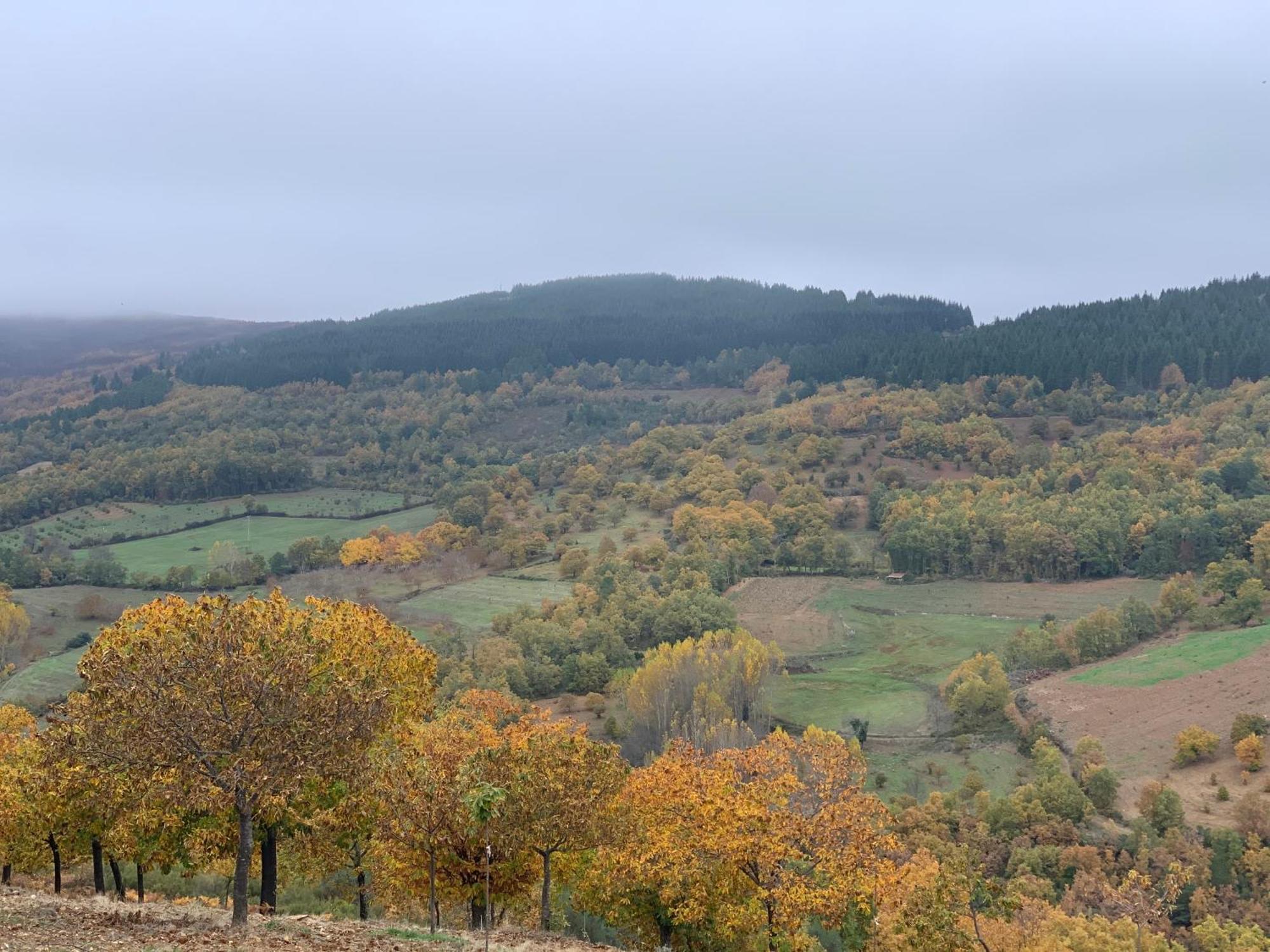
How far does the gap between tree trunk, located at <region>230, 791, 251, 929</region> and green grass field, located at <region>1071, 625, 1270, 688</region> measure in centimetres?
8720

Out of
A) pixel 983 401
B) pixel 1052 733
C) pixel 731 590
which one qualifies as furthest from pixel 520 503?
pixel 1052 733

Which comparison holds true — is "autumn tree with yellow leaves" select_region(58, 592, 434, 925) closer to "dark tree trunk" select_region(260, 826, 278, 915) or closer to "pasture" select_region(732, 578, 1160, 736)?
"dark tree trunk" select_region(260, 826, 278, 915)

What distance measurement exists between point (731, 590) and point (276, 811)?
11135cm

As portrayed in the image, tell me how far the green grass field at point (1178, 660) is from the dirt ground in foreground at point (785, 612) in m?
31.7

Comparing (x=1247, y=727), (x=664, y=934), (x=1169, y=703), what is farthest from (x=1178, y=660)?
(x=664, y=934)

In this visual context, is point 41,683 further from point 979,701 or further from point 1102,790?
point 1102,790

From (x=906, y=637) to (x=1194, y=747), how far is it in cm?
4269

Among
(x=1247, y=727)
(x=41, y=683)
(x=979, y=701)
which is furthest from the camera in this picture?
(x=41, y=683)

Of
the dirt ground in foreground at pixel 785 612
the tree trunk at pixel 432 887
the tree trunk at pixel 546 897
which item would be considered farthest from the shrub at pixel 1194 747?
the tree trunk at pixel 432 887

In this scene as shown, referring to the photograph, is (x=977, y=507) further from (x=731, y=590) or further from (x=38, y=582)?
(x=38, y=582)

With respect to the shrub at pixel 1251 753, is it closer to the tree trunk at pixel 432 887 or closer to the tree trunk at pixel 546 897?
the tree trunk at pixel 546 897

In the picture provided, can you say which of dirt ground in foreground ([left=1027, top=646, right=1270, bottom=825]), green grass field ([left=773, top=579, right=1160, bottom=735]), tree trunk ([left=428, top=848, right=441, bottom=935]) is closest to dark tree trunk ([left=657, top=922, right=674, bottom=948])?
tree trunk ([left=428, top=848, right=441, bottom=935])

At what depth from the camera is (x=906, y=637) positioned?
115125 mm

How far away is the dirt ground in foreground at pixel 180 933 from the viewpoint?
839 inches
